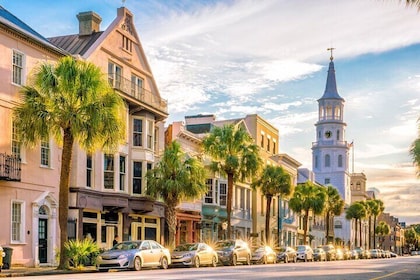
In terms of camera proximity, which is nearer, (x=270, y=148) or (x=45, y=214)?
(x=45, y=214)

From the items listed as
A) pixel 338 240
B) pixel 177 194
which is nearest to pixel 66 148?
pixel 177 194

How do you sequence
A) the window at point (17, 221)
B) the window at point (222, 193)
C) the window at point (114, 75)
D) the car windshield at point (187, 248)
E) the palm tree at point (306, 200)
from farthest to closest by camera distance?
the palm tree at point (306, 200)
the window at point (222, 193)
the window at point (114, 75)
the car windshield at point (187, 248)
the window at point (17, 221)

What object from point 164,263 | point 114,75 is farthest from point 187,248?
point 114,75

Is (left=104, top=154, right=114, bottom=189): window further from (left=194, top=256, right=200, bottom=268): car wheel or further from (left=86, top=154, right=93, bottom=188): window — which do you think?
(left=194, top=256, right=200, bottom=268): car wheel

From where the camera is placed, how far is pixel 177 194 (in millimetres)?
42844

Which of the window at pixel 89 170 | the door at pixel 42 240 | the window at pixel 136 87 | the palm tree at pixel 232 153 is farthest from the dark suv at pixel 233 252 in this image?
the window at pixel 136 87

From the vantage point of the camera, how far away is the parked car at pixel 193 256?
120 feet

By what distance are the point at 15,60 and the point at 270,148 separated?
4393cm

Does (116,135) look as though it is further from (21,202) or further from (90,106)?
(21,202)

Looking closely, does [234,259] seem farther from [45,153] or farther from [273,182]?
[273,182]

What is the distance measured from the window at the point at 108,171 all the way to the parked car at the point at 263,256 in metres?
10.3

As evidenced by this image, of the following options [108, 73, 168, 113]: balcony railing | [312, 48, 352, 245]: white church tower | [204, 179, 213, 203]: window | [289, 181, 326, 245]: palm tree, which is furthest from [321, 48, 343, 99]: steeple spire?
[108, 73, 168, 113]: balcony railing

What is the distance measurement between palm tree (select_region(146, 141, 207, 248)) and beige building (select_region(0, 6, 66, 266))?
24.9 feet

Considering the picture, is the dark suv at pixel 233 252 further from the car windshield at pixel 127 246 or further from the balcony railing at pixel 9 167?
the balcony railing at pixel 9 167
